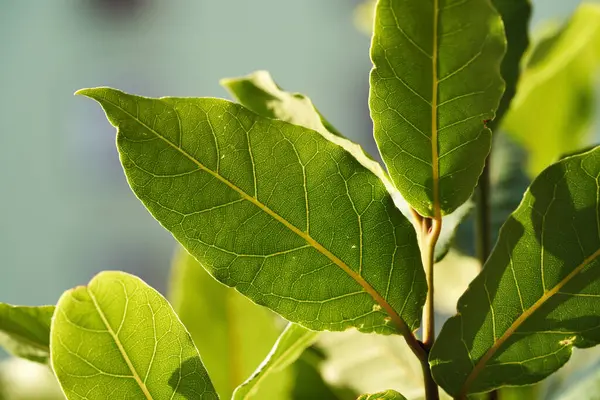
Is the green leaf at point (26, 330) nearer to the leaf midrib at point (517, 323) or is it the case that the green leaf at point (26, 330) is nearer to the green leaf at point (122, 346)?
the green leaf at point (122, 346)

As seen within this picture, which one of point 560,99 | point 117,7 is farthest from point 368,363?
point 117,7

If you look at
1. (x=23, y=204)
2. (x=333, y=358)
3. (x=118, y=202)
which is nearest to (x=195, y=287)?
(x=333, y=358)

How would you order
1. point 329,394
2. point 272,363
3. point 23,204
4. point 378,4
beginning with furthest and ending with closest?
point 23,204 < point 329,394 < point 272,363 < point 378,4

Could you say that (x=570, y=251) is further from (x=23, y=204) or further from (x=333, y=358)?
(x=23, y=204)

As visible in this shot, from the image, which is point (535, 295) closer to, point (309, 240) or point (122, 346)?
point (309, 240)

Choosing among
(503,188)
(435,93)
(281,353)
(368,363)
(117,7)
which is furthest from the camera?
(117,7)

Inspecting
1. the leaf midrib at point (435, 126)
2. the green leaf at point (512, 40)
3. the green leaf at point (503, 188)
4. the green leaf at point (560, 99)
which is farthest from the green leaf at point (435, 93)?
the green leaf at point (560, 99)
